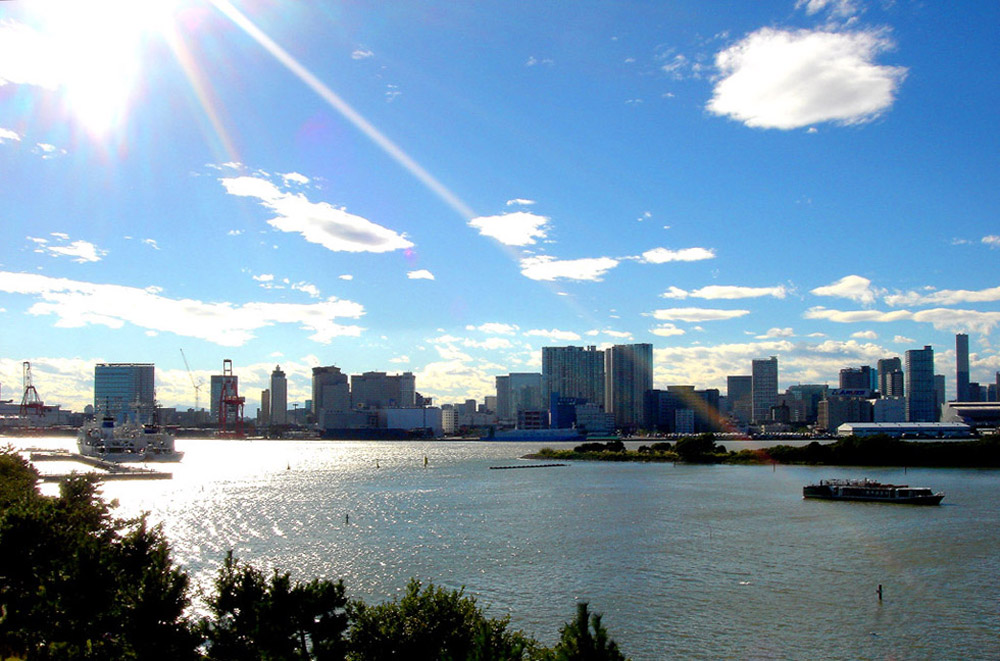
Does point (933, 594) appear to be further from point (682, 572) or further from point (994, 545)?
point (994, 545)

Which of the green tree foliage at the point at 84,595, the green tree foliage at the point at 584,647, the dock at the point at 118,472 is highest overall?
the green tree foliage at the point at 584,647

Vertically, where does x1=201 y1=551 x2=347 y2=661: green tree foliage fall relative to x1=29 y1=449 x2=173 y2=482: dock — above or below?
above

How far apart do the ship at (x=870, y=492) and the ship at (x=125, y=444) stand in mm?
120507

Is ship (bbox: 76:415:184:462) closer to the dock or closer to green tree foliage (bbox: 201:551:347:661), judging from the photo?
the dock

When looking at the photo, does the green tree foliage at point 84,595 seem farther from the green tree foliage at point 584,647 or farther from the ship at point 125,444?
the ship at point 125,444

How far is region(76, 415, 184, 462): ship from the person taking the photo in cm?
14775

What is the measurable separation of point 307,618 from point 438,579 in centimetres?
2506

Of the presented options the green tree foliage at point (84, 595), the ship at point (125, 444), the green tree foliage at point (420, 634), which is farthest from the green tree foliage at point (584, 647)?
the ship at point (125, 444)

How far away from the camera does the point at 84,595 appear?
71.4 feet

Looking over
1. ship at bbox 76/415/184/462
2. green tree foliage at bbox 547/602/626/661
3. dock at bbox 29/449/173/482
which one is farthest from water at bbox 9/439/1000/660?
ship at bbox 76/415/184/462

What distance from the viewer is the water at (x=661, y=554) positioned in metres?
33.2

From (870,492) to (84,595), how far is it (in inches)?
3183

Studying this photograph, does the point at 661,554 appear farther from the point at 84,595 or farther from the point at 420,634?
the point at 84,595

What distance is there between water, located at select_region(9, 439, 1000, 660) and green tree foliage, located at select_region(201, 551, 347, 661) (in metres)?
14.5
